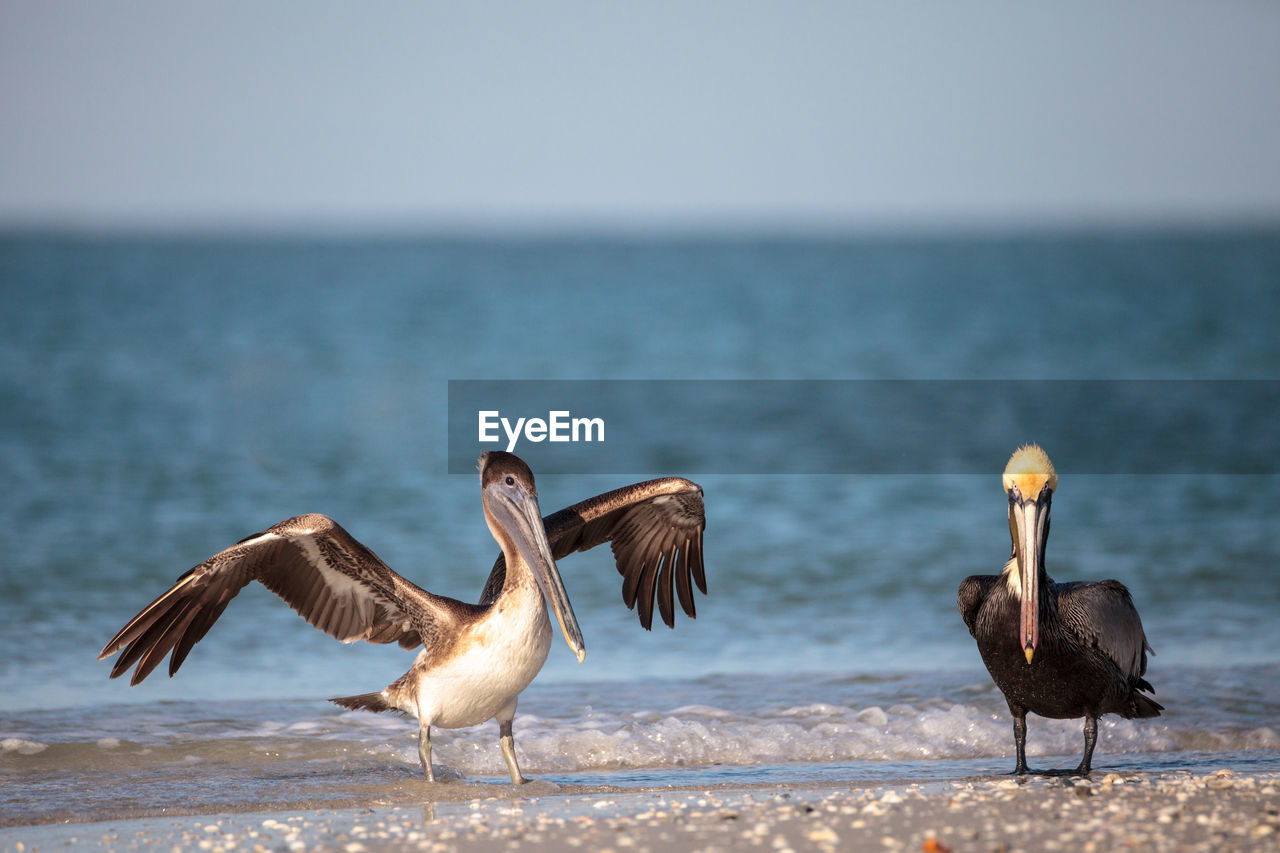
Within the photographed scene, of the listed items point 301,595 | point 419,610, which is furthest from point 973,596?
point 301,595

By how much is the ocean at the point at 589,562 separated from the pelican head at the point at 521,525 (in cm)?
94

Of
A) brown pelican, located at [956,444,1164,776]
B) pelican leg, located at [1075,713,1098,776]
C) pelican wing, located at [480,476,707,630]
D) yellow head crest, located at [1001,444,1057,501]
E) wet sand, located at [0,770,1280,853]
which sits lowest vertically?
wet sand, located at [0,770,1280,853]

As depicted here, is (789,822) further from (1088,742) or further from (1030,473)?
(1030,473)

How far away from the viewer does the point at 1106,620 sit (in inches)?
233

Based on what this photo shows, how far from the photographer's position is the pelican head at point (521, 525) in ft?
19.9

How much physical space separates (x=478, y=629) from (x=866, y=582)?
5700 mm

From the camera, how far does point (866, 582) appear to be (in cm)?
1116

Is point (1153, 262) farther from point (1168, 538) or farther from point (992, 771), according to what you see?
point (992, 771)

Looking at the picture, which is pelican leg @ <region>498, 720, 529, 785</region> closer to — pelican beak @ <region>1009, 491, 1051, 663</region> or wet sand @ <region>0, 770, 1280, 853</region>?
wet sand @ <region>0, 770, 1280, 853</region>

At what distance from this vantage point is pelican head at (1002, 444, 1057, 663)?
5.60 metres

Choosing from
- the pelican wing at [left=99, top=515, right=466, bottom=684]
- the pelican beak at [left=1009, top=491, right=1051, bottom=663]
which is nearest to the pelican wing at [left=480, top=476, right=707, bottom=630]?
the pelican wing at [left=99, top=515, right=466, bottom=684]

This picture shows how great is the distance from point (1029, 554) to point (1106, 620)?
1.88 feet

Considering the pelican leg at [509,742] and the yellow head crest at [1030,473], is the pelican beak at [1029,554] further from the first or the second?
the pelican leg at [509,742]

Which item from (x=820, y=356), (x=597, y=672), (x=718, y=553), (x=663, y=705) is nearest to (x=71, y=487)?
(x=718, y=553)
